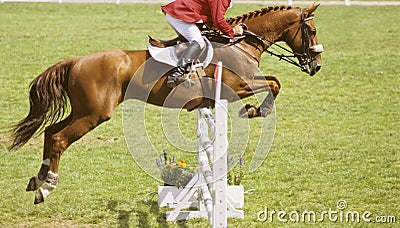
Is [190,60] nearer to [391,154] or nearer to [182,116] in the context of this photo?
[391,154]

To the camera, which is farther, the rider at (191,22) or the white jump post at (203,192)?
the rider at (191,22)

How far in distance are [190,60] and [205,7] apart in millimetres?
552

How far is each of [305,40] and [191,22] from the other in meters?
1.45

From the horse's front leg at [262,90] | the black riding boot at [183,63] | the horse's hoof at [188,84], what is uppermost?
the black riding boot at [183,63]

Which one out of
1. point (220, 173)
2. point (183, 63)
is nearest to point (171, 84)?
point (183, 63)

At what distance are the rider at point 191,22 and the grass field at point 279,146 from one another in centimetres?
164

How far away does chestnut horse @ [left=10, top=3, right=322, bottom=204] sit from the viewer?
6965 mm

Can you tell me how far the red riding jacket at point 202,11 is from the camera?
23.2 ft

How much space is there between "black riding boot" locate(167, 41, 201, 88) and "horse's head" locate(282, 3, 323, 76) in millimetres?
1252

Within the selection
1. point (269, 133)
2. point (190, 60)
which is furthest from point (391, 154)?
point (190, 60)

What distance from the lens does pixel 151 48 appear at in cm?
719

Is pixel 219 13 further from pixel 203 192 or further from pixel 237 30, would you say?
pixel 203 192

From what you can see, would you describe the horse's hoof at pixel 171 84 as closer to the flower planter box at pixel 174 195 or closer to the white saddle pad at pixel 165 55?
the white saddle pad at pixel 165 55

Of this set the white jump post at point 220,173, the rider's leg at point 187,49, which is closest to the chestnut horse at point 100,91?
the rider's leg at point 187,49
